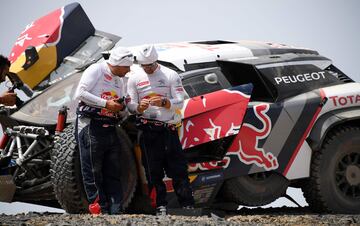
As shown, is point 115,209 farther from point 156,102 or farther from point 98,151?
point 156,102

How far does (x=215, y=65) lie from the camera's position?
10.4 m

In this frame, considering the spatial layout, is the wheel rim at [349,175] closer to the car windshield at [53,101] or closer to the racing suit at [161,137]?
the racing suit at [161,137]

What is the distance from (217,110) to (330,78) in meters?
1.97

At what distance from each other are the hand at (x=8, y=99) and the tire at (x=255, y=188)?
2766 millimetres

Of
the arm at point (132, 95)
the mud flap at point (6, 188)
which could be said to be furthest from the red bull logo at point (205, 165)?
the mud flap at point (6, 188)

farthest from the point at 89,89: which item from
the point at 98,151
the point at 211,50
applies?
the point at 211,50

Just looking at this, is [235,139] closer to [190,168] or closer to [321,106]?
[190,168]

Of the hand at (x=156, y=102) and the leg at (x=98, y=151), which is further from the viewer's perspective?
the hand at (x=156, y=102)

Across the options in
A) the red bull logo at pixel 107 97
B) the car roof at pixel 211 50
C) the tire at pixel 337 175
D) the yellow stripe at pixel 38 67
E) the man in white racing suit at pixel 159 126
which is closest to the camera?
the red bull logo at pixel 107 97

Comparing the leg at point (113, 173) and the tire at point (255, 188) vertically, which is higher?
the leg at point (113, 173)

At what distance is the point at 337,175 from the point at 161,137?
2465 mm

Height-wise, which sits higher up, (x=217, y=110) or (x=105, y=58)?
(x=105, y=58)

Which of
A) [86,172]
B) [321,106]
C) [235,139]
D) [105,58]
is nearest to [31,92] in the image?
[105,58]

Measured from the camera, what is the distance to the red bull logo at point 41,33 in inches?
428
